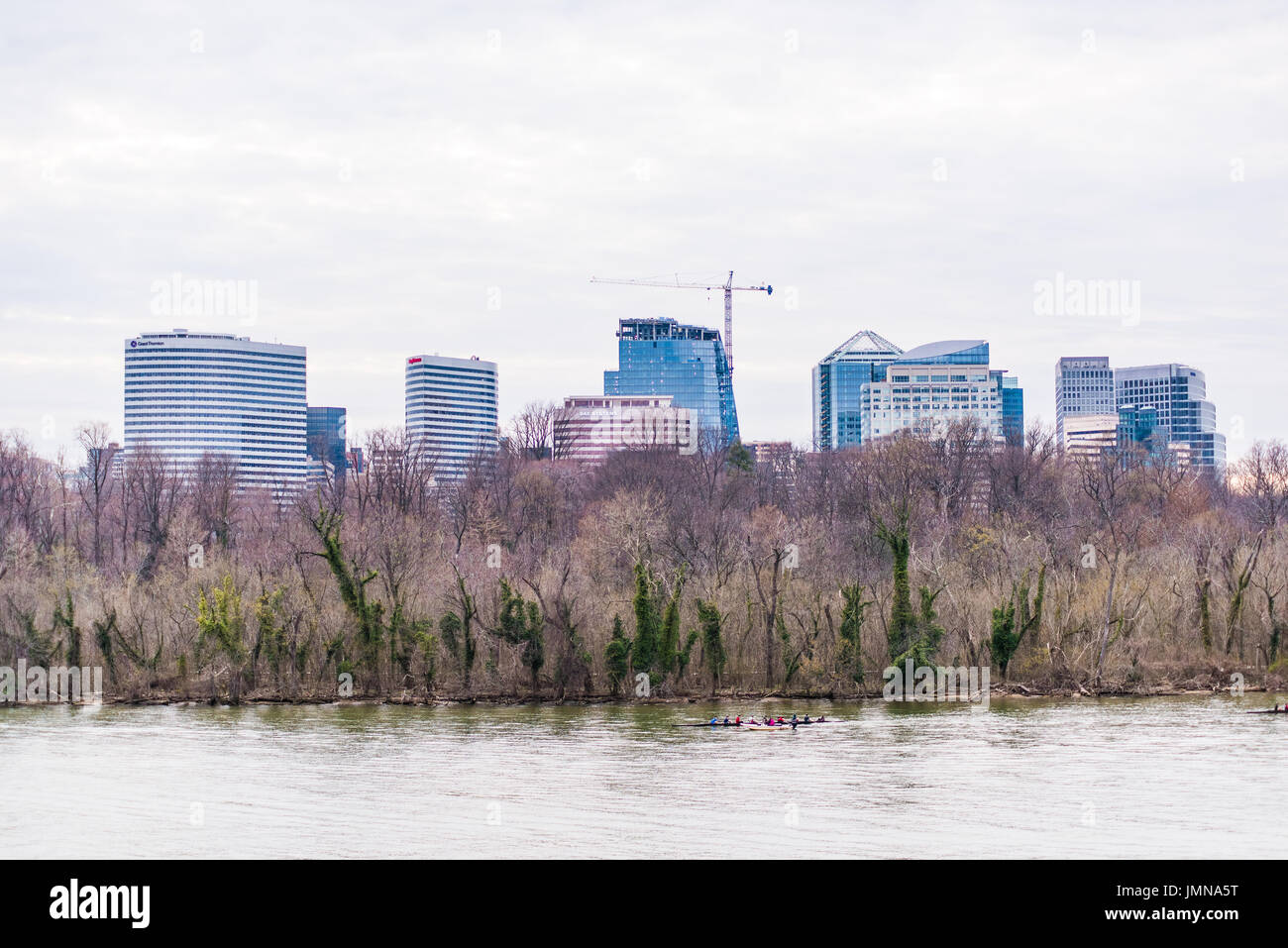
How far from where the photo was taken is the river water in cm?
3353

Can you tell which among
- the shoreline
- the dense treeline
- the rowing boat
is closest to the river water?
the rowing boat

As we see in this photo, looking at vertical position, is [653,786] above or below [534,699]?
above

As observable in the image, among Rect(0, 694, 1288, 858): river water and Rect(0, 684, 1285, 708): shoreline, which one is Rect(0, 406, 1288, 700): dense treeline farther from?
Rect(0, 694, 1288, 858): river water

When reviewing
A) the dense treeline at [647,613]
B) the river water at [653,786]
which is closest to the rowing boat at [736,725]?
the river water at [653,786]

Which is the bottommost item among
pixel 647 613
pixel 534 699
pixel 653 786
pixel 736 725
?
pixel 534 699

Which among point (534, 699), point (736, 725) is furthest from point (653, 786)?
point (534, 699)

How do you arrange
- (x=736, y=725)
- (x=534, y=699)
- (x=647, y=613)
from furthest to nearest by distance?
(x=647, y=613) → (x=534, y=699) → (x=736, y=725)

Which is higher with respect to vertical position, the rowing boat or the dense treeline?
the dense treeline

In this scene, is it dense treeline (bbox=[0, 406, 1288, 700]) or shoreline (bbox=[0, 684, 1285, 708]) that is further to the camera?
dense treeline (bbox=[0, 406, 1288, 700])

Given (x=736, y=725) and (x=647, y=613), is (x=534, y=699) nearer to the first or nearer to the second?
(x=647, y=613)

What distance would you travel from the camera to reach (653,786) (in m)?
41.6

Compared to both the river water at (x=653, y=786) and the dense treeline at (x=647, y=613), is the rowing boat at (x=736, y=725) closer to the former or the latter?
the river water at (x=653, y=786)
